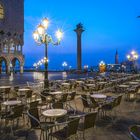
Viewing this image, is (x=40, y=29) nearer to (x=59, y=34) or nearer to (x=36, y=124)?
(x=59, y=34)

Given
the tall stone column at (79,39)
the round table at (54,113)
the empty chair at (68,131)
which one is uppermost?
the tall stone column at (79,39)

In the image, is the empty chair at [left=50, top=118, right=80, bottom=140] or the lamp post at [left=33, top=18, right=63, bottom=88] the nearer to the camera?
the empty chair at [left=50, top=118, right=80, bottom=140]

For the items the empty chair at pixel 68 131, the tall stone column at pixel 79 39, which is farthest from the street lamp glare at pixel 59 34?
the tall stone column at pixel 79 39

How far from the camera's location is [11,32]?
4872cm

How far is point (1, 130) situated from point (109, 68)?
Result: 45810mm

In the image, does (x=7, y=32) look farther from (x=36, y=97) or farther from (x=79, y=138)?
(x=79, y=138)

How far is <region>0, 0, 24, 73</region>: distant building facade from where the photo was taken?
1855 inches

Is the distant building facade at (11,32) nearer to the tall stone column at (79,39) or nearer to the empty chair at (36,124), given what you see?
the tall stone column at (79,39)

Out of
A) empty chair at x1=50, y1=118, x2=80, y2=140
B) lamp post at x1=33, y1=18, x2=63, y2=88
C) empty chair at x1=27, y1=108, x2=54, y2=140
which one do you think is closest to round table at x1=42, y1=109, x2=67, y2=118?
empty chair at x1=27, y1=108, x2=54, y2=140

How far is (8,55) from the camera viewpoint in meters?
47.8

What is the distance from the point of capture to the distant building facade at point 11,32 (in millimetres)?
47125

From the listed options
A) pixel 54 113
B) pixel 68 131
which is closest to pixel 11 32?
pixel 54 113

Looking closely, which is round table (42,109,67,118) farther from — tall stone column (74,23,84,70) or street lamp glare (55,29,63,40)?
tall stone column (74,23,84,70)

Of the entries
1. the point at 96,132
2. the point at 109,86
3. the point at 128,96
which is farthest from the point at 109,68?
the point at 96,132
